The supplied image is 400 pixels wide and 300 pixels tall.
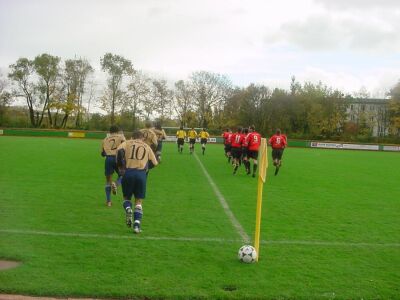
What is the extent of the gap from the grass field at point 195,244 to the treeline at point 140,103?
54998 millimetres

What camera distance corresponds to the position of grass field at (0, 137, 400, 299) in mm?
5688

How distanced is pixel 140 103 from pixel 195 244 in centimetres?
6571

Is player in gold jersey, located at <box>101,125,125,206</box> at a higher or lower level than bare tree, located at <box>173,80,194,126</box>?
Result: lower

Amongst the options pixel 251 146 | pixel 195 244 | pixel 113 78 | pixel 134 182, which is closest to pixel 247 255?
pixel 195 244

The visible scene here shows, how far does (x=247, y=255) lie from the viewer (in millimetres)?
6633

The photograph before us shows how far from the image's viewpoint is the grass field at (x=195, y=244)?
569cm

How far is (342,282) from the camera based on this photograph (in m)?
6.06

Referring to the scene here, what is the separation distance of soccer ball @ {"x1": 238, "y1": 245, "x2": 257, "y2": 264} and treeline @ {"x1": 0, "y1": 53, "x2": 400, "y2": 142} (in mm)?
60410

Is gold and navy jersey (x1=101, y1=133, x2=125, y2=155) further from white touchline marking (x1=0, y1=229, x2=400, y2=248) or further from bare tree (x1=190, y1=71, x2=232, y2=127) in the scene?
bare tree (x1=190, y1=71, x2=232, y2=127)

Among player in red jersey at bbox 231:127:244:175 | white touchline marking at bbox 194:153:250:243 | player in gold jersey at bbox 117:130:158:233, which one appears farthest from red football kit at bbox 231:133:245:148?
player in gold jersey at bbox 117:130:158:233

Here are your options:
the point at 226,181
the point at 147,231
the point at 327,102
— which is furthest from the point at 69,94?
the point at 147,231

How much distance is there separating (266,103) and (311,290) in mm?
65282

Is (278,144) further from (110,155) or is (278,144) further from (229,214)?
(110,155)

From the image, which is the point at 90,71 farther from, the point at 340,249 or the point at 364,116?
the point at 340,249
